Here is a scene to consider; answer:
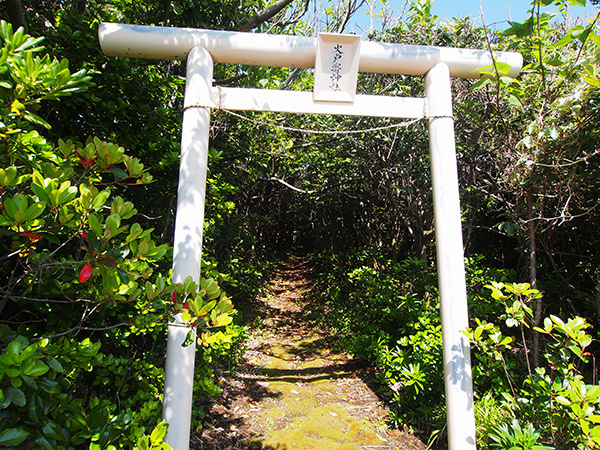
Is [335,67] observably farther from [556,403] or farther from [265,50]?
[556,403]

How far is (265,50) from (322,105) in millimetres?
537

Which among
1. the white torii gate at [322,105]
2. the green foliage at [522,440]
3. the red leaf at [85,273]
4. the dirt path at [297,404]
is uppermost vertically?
the white torii gate at [322,105]

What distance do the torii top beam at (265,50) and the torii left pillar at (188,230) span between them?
0.37ft

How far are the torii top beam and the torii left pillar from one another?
11 centimetres

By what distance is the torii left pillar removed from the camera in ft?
7.15

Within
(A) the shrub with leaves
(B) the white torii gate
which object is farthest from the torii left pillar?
(A) the shrub with leaves

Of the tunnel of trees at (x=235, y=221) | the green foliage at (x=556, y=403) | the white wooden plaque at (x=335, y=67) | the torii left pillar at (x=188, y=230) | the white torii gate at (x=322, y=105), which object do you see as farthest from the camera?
the white wooden plaque at (x=335, y=67)

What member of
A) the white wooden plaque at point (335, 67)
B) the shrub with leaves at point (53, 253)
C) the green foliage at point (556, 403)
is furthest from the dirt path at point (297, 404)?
the white wooden plaque at point (335, 67)

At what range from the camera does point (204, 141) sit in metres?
2.46

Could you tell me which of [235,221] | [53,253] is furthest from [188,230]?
[235,221]

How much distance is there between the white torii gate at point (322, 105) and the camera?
235cm

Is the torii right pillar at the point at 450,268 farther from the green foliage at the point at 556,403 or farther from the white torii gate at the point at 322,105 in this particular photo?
the green foliage at the point at 556,403

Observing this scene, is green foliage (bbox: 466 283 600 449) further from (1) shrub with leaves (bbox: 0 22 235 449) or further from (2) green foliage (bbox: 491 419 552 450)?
(1) shrub with leaves (bbox: 0 22 235 449)

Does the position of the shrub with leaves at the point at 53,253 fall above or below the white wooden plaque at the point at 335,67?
below
